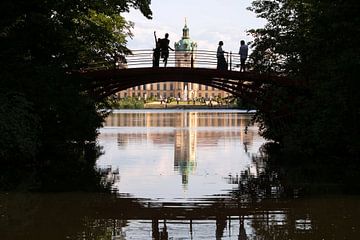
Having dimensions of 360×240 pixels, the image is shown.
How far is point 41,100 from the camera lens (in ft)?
67.9

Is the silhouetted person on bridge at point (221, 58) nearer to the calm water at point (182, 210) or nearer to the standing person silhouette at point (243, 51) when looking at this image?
the standing person silhouette at point (243, 51)

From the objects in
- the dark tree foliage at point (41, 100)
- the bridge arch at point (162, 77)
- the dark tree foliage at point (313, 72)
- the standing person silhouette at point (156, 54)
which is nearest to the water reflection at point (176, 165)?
the dark tree foliage at point (41, 100)

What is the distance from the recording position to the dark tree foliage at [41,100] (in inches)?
753

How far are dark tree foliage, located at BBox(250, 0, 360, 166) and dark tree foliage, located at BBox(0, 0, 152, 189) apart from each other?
7601 millimetres

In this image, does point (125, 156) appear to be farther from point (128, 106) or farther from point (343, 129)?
→ point (128, 106)

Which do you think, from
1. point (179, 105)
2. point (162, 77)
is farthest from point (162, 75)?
point (179, 105)

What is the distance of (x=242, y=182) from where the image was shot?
18672mm

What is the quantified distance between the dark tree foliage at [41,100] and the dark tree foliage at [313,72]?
760 cm

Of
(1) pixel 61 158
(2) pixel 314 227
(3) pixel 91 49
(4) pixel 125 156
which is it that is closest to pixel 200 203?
(2) pixel 314 227

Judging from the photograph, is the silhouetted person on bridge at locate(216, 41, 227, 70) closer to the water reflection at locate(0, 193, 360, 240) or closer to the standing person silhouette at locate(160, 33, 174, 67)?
the standing person silhouette at locate(160, 33, 174, 67)

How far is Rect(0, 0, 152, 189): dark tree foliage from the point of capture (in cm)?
1912

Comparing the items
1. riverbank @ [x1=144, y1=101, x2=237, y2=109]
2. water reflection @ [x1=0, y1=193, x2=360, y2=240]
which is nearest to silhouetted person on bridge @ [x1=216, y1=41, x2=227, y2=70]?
water reflection @ [x1=0, y1=193, x2=360, y2=240]

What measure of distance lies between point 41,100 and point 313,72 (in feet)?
38.3

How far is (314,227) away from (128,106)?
13565 centimetres
